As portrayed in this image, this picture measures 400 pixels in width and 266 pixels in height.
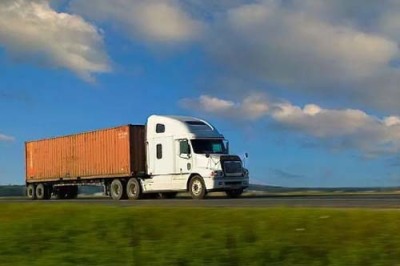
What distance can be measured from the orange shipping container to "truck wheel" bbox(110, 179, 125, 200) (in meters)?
0.40

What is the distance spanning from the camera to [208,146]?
35.0 meters

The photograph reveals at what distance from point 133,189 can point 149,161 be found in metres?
1.92

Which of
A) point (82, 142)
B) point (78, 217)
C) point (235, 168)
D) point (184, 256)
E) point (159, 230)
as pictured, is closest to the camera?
point (184, 256)

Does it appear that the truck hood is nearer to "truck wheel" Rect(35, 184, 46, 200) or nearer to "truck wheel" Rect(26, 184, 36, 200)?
"truck wheel" Rect(35, 184, 46, 200)

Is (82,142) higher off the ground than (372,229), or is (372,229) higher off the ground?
(82,142)

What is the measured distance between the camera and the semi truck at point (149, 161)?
34719 mm

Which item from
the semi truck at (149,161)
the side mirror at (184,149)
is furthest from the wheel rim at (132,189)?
the side mirror at (184,149)

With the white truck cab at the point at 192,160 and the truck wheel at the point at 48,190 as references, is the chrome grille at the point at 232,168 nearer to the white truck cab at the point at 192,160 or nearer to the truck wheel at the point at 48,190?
the white truck cab at the point at 192,160

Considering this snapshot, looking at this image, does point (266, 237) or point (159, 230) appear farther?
point (159, 230)

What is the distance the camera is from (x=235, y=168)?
35.1m

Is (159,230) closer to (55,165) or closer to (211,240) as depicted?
(211,240)

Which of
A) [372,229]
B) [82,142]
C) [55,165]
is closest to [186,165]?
[82,142]

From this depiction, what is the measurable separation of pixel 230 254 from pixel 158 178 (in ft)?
90.7

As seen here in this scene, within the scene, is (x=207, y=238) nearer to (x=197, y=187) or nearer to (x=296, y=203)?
A: (x=296, y=203)
